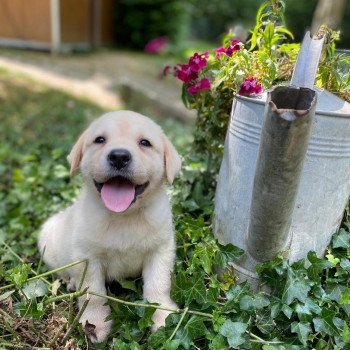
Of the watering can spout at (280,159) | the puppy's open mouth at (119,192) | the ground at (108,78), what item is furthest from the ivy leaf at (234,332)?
the ground at (108,78)

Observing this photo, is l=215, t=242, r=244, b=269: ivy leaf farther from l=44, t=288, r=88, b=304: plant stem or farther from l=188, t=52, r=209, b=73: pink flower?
l=188, t=52, r=209, b=73: pink flower

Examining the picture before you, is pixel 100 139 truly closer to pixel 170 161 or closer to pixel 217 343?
pixel 170 161

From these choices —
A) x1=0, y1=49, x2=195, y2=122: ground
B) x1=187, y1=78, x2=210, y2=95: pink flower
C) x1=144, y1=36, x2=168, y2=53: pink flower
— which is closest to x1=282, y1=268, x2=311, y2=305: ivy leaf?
x1=187, y1=78, x2=210, y2=95: pink flower

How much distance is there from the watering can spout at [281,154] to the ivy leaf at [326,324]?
0.41 metres

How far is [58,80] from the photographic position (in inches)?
385

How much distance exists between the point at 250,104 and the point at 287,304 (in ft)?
3.55

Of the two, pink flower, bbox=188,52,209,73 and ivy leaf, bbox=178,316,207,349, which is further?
pink flower, bbox=188,52,209,73

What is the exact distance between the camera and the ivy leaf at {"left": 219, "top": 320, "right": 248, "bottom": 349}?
2152 millimetres

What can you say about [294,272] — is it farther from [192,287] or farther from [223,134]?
[223,134]

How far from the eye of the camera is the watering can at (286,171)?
1.88m

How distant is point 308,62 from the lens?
6.95ft

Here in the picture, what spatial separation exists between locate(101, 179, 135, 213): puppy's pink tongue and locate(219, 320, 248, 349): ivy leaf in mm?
803

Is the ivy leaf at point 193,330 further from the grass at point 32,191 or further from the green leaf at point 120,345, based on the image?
the grass at point 32,191

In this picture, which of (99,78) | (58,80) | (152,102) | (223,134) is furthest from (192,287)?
(99,78)
